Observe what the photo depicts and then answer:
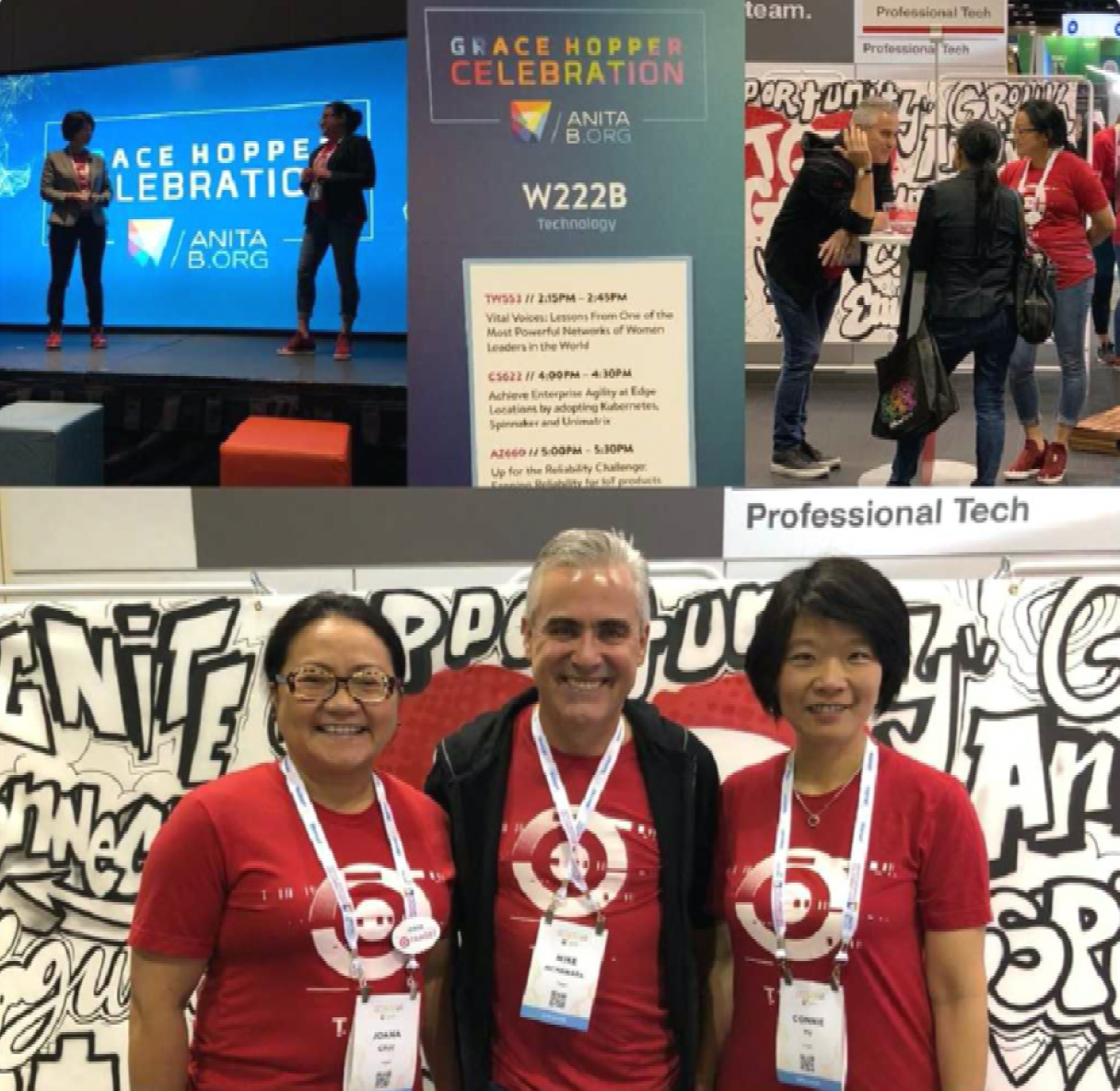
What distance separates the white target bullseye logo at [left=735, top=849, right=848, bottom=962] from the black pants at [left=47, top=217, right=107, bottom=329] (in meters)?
2.44

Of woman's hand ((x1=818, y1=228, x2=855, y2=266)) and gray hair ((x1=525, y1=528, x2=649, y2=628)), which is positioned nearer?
gray hair ((x1=525, y1=528, x2=649, y2=628))

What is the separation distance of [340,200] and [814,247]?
133 cm

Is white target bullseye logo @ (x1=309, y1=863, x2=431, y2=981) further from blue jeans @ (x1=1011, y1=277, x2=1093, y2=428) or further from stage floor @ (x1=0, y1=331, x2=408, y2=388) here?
blue jeans @ (x1=1011, y1=277, x2=1093, y2=428)

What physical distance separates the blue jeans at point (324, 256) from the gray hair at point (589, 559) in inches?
61.7

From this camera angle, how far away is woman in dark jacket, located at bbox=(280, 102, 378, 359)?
10.9 ft

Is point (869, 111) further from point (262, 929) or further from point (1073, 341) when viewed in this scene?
point (262, 929)

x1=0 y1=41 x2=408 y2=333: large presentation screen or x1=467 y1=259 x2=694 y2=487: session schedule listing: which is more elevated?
x1=0 y1=41 x2=408 y2=333: large presentation screen

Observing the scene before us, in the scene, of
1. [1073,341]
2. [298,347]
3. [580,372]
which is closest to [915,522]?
[580,372]

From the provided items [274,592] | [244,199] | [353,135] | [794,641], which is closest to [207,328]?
[244,199]

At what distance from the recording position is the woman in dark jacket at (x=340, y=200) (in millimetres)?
3324

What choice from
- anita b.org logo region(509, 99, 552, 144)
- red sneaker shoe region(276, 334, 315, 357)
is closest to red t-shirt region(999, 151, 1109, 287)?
anita b.org logo region(509, 99, 552, 144)

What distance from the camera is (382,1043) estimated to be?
5.90 feet

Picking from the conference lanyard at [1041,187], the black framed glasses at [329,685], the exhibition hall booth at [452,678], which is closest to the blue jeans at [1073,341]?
the conference lanyard at [1041,187]

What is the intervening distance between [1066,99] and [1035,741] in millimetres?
5437
